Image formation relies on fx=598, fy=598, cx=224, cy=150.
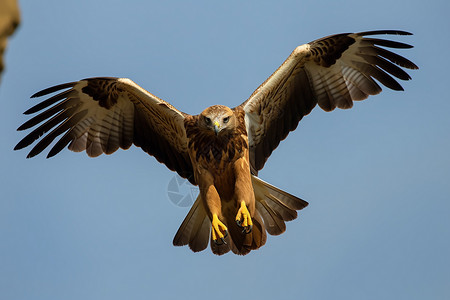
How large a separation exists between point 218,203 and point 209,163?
1.75 ft

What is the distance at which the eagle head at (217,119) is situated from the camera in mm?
7320

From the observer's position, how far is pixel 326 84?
866 centimetres

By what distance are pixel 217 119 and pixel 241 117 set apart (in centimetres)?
65

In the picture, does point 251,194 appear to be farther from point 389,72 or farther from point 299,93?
point 389,72

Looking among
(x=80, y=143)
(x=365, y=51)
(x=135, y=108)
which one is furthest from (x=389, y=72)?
(x=80, y=143)

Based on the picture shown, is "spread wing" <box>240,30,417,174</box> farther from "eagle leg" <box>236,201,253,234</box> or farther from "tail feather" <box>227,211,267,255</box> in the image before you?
"eagle leg" <box>236,201,253,234</box>

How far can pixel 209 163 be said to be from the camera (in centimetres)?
774

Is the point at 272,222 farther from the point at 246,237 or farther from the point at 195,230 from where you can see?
the point at 195,230

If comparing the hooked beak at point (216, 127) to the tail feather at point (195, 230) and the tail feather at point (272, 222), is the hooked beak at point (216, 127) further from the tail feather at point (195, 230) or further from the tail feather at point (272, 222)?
the tail feather at point (272, 222)

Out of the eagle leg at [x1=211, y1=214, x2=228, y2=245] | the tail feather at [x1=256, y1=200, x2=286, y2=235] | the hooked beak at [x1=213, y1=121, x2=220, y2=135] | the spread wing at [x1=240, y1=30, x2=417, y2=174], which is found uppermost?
the spread wing at [x1=240, y1=30, x2=417, y2=174]

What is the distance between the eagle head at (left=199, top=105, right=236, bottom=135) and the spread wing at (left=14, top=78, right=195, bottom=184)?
106 cm

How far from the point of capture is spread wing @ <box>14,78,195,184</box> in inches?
337

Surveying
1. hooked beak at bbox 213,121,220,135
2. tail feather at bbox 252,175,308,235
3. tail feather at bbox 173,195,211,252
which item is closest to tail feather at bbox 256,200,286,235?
tail feather at bbox 252,175,308,235

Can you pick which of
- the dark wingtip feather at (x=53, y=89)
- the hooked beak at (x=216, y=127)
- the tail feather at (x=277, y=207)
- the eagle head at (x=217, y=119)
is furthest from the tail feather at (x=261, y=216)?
the dark wingtip feather at (x=53, y=89)
